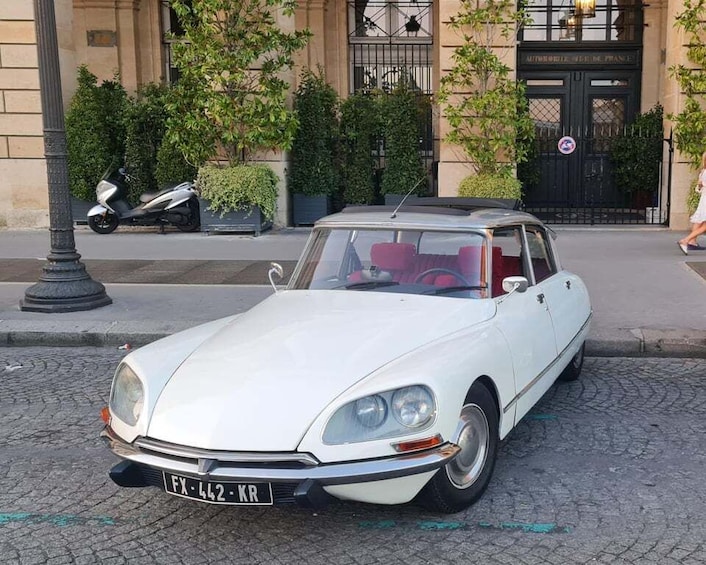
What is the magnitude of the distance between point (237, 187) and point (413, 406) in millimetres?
10724

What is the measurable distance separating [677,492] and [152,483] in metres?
2.62

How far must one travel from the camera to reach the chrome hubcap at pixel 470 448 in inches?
152

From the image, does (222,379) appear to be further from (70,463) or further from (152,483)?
(70,463)

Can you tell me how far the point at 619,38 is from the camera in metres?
17.5

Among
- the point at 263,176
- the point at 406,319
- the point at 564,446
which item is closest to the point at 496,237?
the point at 406,319

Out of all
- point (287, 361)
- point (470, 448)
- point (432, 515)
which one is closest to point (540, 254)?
point (470, 448)

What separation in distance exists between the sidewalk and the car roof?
2.66 meters

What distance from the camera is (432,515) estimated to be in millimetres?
3895

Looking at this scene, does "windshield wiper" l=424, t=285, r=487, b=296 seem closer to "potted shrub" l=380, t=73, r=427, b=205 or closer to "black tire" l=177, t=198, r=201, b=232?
"potted shrub" l=380, t=73, r=427, b=205

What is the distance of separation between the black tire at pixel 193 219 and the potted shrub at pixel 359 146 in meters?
2.77

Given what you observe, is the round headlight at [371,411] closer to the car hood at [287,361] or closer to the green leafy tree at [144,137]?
the car hood at [287,361]

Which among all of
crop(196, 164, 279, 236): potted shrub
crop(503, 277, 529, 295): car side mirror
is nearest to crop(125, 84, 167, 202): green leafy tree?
crop(196, 164, 279, 236): potted shrub

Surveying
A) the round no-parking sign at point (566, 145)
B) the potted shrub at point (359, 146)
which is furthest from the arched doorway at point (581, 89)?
the potted shrub at point (359, 146)

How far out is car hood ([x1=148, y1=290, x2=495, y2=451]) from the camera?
344 centimetres
